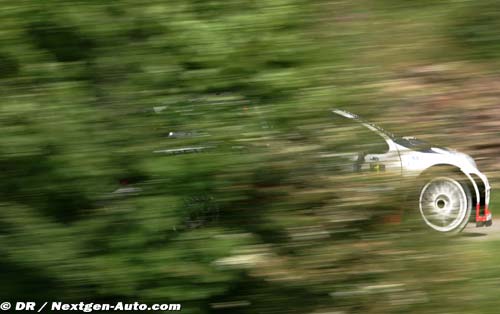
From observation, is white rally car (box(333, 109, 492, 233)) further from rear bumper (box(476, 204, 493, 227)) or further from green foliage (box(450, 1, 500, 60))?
green foliage (box(450, 1, 500, 60))

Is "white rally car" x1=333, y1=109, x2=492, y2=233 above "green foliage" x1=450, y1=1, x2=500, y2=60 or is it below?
below

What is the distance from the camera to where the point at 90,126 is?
3529 mm

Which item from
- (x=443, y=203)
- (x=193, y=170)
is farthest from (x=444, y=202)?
(x=193, y=170)

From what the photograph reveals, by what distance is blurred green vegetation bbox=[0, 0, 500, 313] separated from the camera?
11.6ft

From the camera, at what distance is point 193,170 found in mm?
3572

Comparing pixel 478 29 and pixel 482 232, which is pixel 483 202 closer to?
pixel 482 232

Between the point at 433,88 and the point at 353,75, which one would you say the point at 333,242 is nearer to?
the point at 353,75

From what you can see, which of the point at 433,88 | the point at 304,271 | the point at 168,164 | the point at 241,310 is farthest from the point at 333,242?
the point at 433,88

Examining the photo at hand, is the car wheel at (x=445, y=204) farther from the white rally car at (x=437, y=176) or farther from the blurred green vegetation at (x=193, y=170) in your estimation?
the blurred green vegetation at (x=193, y=170)

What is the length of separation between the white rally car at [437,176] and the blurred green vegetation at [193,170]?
5.1 inches

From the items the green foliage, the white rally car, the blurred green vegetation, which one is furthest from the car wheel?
the green foliage

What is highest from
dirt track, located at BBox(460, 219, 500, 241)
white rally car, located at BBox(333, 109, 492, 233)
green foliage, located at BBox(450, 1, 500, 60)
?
green foliage, located at BBox(450, 1, 500, 60)

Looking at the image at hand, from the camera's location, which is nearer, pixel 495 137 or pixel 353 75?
pixel 353 75

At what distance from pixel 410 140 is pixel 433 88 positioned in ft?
1.57
